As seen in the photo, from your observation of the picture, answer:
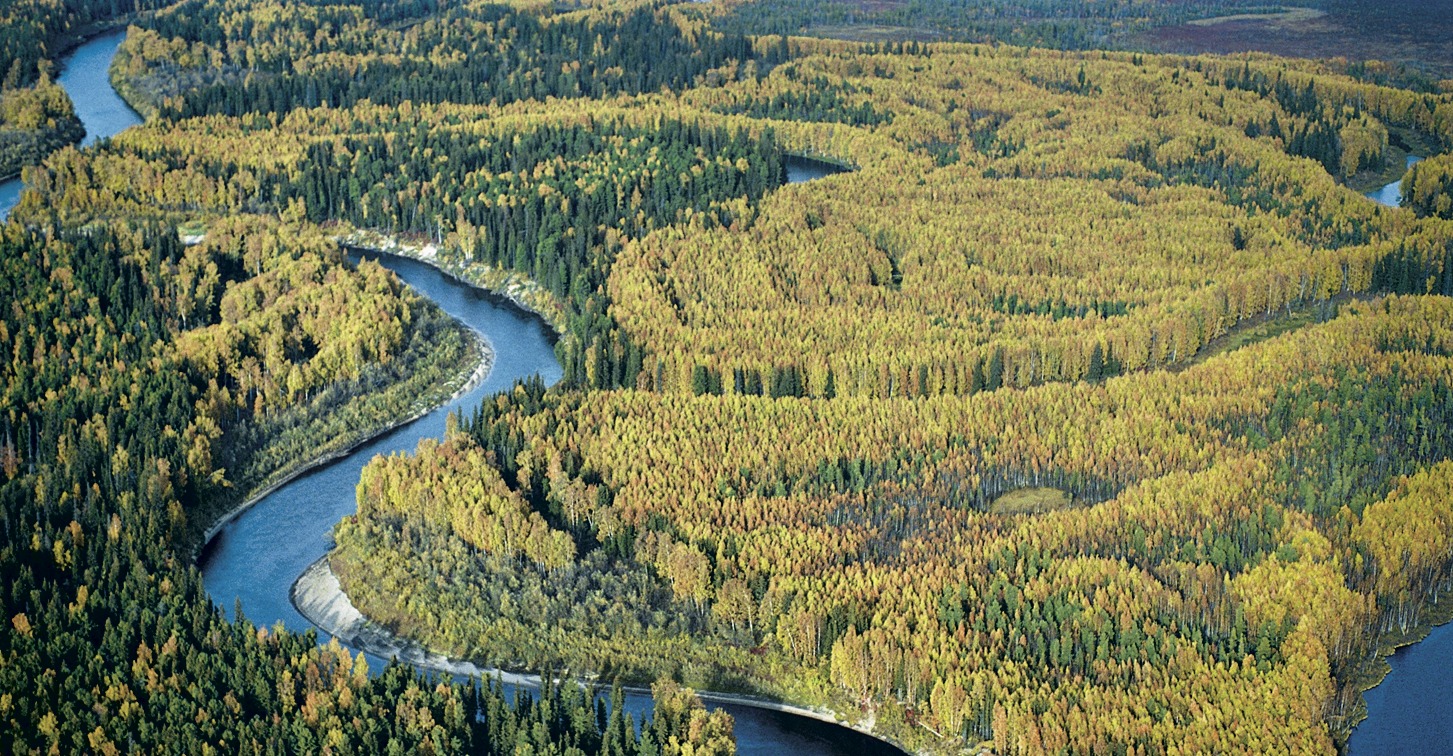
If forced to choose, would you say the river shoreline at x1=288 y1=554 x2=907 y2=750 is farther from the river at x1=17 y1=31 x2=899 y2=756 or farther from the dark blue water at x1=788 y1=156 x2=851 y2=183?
the dark blue water at x1=788 y1=156 x2=851 y2=183

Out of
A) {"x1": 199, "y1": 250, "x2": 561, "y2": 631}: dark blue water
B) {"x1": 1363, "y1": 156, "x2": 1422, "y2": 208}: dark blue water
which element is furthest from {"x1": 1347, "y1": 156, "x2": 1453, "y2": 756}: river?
{"x1": 1363, "y1": 156, "x2": 1422, "y2": 208}: dark blue water

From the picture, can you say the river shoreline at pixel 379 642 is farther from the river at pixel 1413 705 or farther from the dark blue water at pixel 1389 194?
the dark blue water at pixel 1389 194

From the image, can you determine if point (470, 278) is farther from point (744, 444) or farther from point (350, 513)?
point (744, 444)

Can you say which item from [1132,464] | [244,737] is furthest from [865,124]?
[244,737]

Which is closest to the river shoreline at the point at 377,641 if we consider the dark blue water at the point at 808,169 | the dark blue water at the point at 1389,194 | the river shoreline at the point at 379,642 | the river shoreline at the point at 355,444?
the river shoreline at the point at 379,642

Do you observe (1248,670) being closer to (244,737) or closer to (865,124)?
(244,737)

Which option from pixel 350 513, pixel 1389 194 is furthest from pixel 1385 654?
pixel 1389 194
